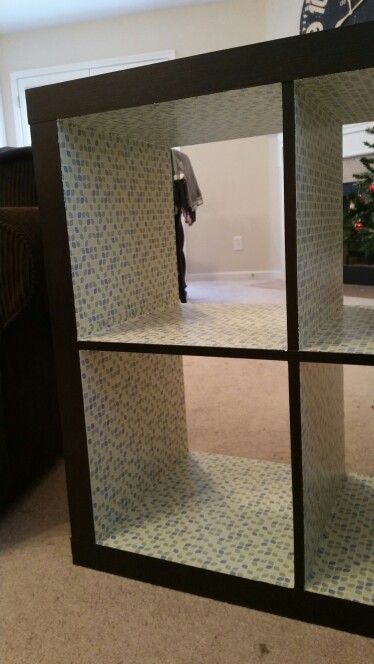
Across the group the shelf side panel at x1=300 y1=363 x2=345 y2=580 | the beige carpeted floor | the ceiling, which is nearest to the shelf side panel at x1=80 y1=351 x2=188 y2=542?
the beige carpeted floor

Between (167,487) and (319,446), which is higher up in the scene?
(319,446)

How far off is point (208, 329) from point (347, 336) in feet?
0.70

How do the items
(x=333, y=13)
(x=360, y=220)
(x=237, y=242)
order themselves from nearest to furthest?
(x=360, y=220) < (x=333, y=13) < (x=237, y=242)

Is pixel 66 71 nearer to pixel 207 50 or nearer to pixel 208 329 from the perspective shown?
pixel 207 50

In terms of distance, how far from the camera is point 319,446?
875 mm

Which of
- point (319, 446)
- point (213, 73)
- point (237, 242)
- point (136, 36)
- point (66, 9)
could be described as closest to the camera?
point (213, 73)

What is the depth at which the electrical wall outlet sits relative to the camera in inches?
173

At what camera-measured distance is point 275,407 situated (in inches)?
64.1

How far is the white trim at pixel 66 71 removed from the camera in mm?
4250

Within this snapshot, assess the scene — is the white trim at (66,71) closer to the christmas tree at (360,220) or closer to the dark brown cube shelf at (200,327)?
the christmas tree at (360,220)

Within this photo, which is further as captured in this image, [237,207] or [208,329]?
[237,207]

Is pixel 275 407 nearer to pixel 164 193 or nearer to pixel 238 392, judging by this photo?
pixel 238 392

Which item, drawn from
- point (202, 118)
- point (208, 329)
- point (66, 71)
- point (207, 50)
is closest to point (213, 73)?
point (202, 118)

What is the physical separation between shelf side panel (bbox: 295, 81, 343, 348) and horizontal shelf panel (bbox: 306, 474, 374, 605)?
13.6 inches
